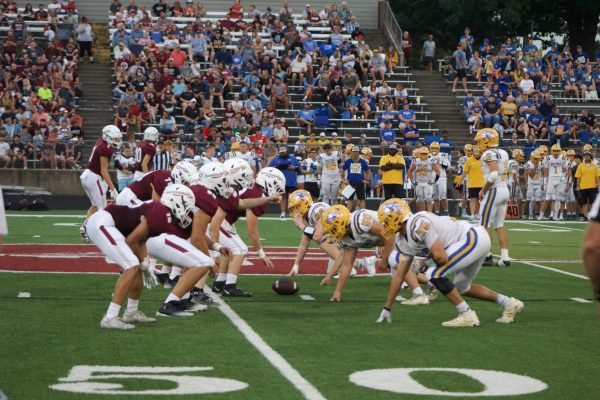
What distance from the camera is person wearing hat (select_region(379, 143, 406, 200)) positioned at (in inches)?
907

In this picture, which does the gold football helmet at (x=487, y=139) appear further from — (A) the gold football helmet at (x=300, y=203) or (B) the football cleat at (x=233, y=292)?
(B) the football cleat at (x=233, y=292)

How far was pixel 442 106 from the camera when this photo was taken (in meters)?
34.1

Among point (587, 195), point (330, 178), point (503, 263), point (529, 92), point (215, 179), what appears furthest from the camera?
point (529, 92)

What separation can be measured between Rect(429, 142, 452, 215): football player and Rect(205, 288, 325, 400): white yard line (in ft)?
52.2

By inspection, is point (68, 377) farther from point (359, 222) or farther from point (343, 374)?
point (359, 222)

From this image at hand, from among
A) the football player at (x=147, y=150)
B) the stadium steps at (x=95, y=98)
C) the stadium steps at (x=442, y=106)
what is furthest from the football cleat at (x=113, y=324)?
the stadium steps at (x=442, y=106)

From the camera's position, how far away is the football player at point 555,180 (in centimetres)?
2644

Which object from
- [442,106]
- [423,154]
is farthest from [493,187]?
[442,106]

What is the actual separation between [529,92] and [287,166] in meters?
12.4

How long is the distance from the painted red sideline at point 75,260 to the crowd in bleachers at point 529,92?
16819 millimetres

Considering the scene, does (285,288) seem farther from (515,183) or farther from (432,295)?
(515,183)

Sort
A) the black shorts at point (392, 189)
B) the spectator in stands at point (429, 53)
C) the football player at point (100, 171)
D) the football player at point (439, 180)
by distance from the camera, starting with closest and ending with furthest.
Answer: the football player at point (100, 171) < the black shorts at point (392, 189) < the football player at point (439, 180) < the spectator in stands at point (429, 53)

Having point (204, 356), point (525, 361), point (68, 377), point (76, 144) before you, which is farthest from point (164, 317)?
point (76, 144)

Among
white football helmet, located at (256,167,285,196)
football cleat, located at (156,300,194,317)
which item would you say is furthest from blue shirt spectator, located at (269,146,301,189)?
football cleat, located at (156,300,194,317)
